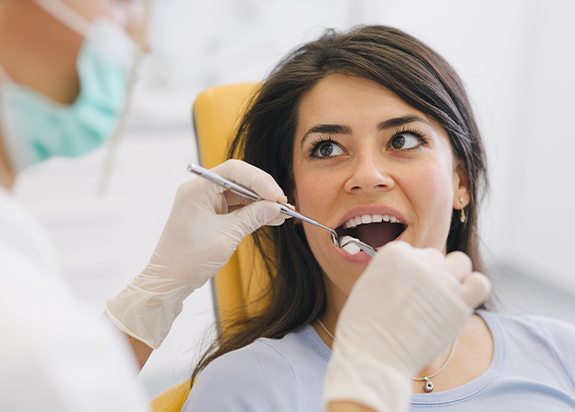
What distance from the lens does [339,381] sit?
36.6 inches

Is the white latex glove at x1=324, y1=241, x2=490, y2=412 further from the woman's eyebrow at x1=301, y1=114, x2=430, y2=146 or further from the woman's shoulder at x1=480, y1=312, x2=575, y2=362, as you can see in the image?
the woman's shoulder at x1=480, y1=312, x2=575, y2=362

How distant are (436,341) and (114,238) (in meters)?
2.22

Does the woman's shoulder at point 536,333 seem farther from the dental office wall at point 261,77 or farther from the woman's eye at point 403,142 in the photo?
the dental office wall at point 261,77

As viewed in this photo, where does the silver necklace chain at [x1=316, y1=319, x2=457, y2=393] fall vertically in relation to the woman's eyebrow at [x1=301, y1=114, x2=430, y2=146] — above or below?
below

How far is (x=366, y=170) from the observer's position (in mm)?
1341

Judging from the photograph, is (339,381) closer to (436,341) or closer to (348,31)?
(436,341)

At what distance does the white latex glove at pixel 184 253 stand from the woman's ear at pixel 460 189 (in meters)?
0.41

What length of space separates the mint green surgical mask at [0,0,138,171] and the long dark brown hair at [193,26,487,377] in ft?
1.08

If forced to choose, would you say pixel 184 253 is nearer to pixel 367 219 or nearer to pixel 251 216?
pixel 251 216


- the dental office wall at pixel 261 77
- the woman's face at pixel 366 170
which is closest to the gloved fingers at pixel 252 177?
the woman's face at pixel 366 170

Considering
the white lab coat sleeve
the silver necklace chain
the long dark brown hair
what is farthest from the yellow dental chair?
the white lab coat sleeve

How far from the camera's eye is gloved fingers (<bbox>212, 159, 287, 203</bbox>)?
51.6 inches

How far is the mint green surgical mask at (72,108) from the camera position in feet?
3.31

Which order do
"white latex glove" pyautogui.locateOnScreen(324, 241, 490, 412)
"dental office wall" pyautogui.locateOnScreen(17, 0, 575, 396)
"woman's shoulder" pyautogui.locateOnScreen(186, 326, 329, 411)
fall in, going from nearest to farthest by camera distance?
"white latex glove" pyautogui.locateOnScreen(324, 241, 490, 412)
"woman's shoulder" pyautogui.locateOnScreen(186, 326, 329, 411)
"dental office wall" pyautogui.locateOnScreen(17, 0, 575, 396)
